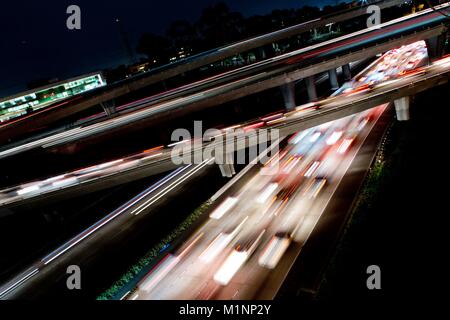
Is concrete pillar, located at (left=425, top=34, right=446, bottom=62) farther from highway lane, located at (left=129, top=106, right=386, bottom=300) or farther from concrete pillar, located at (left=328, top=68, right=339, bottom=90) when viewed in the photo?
highway lane, located at (left=129, top=106, right=386, bottom=300)

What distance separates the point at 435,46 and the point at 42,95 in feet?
215

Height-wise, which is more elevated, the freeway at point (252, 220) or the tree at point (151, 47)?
the tree at point (151, 47)

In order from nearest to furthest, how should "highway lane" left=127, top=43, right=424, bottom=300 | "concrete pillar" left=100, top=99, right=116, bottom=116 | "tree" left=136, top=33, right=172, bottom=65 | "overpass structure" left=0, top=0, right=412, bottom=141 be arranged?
1. "highway lane" left=127, top=43, right=424, bottom=300
2. "overpass structure" left=0, top=0, right=412, bottom=141
3. "concrete pillar" left=100, top=99, right=116, bottom=116
4. "tree" left=136, top=33, right=172, bottom=65

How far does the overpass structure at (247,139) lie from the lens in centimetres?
1698

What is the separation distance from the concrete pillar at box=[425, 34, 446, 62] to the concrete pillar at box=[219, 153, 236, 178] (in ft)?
87.8

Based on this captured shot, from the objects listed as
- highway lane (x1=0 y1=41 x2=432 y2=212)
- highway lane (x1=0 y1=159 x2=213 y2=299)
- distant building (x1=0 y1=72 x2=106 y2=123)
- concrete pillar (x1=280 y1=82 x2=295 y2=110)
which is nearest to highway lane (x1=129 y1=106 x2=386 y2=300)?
highway lane (x1=0 y1=41 x2=432 y2=212)

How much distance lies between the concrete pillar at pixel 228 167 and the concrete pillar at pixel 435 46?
26.7 m

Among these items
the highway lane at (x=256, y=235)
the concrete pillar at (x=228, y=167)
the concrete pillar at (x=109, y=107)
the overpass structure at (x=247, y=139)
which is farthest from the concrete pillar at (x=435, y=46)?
the concrete pillar at (x=109, y=107)

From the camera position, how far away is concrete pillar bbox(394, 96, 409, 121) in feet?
71.7

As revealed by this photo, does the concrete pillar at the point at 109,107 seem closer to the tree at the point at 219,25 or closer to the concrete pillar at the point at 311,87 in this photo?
the concrete pillar at the point at 311,87
